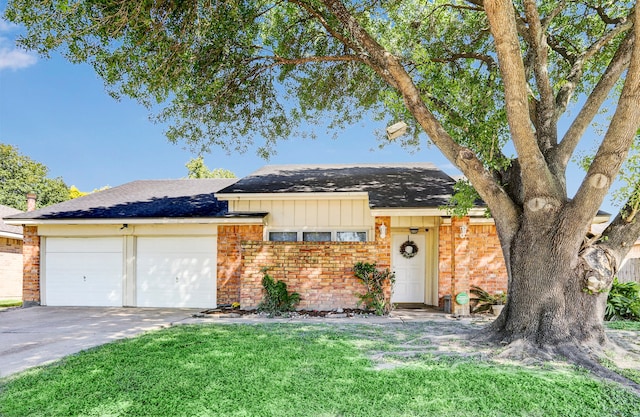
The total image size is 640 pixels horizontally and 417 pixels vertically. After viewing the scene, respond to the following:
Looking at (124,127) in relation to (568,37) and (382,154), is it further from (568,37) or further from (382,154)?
(568,37)

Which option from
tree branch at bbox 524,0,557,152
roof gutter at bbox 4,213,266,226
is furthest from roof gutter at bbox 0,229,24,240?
tree branch at bbox 524,0,557,152

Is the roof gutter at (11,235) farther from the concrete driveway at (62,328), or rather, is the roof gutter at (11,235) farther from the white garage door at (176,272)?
the white garage door at (176,272)

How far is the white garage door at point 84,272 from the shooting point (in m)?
10.8

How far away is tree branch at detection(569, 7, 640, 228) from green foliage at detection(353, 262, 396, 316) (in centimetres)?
459

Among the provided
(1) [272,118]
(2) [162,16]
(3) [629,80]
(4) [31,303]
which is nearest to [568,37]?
(3) [629,80]

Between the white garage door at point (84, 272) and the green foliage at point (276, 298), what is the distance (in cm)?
454

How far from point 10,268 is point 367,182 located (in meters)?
14.9

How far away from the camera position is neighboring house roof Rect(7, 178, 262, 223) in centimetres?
1053

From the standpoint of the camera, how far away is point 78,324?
7.95 meters

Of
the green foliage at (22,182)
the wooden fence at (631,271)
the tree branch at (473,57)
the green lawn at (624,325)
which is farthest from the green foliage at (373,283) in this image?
the green foliage at (22,182)

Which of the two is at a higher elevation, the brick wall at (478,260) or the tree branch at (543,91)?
the tree branch at (543,91)

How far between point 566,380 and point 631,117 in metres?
3.65

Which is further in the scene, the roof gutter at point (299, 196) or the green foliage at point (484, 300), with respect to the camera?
the roof gutter at point (299, 196)

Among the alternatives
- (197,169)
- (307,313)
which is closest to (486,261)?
(307,313)
